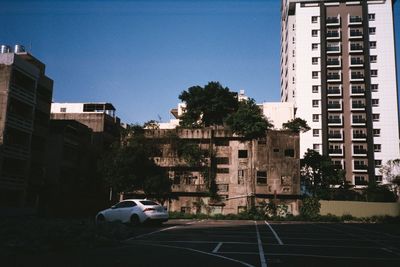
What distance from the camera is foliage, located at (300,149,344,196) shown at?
171 feet

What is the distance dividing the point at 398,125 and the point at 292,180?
97.8 feet

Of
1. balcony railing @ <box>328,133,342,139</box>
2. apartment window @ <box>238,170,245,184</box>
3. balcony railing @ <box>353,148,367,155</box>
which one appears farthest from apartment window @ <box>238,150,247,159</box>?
balcony railing @ <box>353,148,367,155</box>

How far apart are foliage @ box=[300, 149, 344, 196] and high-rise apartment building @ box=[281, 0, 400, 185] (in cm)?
1249

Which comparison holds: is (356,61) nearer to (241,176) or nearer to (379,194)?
(379,194)

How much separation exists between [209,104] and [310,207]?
21.2 metres

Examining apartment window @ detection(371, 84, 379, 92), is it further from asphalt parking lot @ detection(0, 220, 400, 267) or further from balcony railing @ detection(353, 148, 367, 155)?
asphalt parking lot @ detection(0, 220, 400, 267)

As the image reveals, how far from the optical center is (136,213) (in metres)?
19.7

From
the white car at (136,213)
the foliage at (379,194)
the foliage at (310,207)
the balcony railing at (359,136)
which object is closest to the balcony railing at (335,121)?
the balcony railing at (359,136)

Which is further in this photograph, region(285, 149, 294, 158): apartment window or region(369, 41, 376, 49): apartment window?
region(369, 41, 376, 49): apartment window

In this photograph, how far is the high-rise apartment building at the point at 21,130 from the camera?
114 ft

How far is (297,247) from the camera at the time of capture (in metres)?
12.2

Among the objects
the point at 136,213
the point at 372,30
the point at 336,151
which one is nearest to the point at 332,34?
the point at 372,30

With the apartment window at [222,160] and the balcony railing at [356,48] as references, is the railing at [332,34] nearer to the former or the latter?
the balcony railing at [356,48]

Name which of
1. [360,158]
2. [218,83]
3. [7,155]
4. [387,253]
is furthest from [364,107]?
[387,253]
